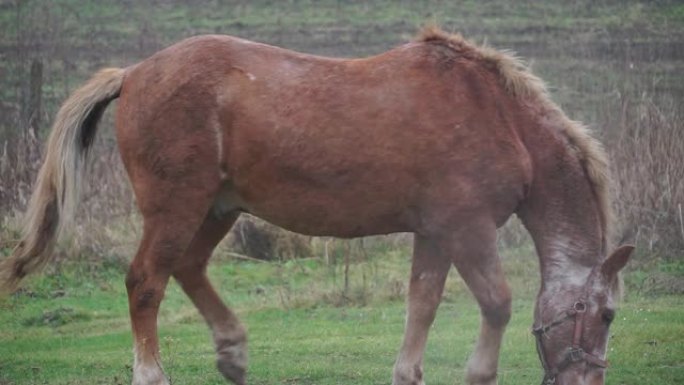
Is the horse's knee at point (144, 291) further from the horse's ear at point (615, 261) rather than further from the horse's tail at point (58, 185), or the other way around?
the horse's ear at point (615, 261)

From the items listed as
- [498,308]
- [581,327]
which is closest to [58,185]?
[498,308]

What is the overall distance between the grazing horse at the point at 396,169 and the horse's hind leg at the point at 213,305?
0.28 metres

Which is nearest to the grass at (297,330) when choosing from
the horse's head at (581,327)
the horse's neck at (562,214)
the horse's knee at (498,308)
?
the horse's knee at (498,308)

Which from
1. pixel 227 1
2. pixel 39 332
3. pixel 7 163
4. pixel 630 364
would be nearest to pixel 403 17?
→ pixel 227 1

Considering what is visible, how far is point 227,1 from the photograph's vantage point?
78.2ft

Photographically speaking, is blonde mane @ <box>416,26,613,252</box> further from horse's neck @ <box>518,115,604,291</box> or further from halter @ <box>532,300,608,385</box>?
halter @ <box>532,300,608,385</box>

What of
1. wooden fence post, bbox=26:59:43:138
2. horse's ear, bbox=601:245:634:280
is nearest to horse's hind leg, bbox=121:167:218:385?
horse's ear, bbox=601:245:634:280

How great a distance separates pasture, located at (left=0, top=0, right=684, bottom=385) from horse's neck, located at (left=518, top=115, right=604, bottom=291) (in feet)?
4.16

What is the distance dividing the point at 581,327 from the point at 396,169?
4.25ft

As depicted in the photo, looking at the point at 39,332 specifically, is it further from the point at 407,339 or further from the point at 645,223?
the point at 645,223

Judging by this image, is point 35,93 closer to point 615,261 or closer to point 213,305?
point 213,305

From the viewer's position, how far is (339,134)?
22.8ft

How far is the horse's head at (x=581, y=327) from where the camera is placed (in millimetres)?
6617

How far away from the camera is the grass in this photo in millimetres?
8211
